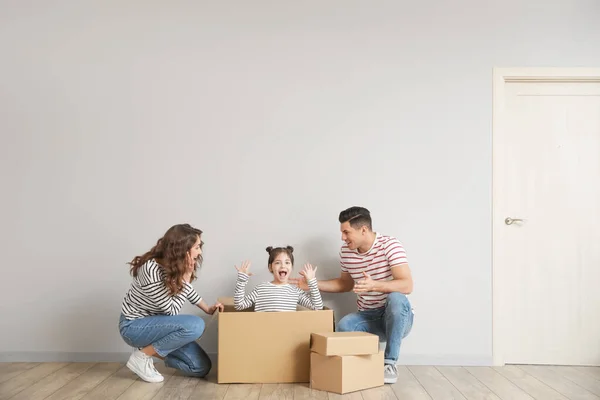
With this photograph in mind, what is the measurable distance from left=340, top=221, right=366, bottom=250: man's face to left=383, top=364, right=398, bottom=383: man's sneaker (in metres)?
0.71

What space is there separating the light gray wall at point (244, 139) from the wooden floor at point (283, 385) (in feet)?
0.95

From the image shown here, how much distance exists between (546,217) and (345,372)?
70.5 inches

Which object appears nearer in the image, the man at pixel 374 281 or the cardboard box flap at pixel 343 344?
the cardboard box flap at pixel 343 344

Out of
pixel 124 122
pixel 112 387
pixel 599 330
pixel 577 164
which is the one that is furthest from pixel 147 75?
pixel 599 330

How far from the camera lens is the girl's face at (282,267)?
3.74 metres

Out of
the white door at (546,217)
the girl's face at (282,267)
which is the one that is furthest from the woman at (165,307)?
the white door at (546,217)

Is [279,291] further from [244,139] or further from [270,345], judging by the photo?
[244,139]

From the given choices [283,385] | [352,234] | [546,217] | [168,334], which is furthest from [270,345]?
[546,217]

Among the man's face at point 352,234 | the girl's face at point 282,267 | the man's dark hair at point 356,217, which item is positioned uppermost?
the man's dark hair at point 356,217

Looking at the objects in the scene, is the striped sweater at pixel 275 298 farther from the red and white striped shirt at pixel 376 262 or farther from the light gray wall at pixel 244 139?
the light gray wall at pixel 244 139

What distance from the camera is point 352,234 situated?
3.78 metres

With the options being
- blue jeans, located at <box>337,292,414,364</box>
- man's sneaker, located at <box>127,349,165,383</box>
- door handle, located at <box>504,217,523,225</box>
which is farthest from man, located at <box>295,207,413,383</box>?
man's sneaker, located at <box>127,349,165,383</box>

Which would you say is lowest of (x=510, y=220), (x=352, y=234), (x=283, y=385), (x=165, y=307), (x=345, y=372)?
(x=283, y=385)

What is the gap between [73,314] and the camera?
4148 mm
